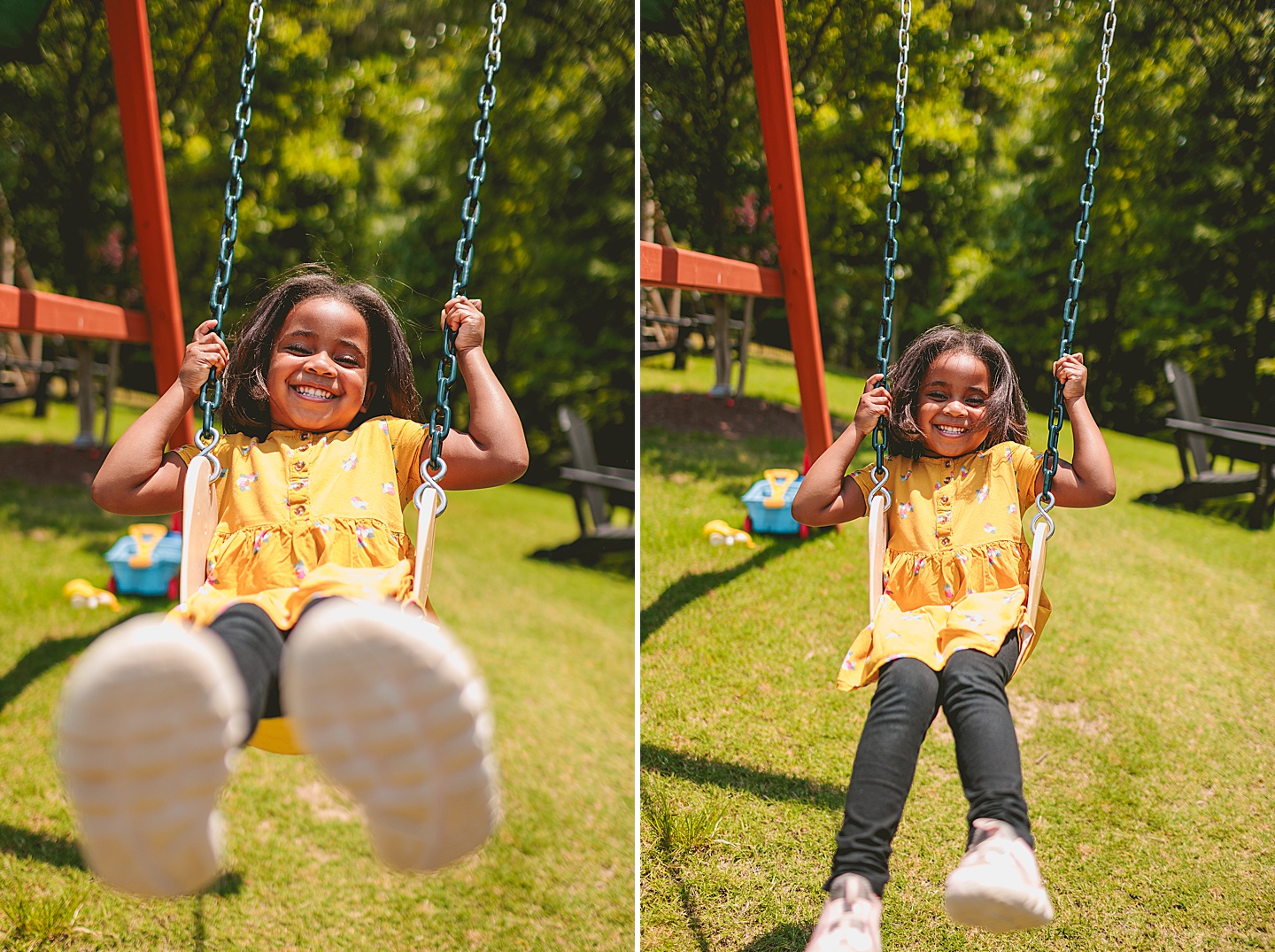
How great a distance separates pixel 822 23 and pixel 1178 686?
408 centimetres

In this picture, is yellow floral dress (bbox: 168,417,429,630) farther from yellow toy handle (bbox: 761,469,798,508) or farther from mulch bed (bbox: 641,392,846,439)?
mulch bed (bbox: 641,392,846,439)

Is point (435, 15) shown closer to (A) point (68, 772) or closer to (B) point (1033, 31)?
(B) point (1033, 31)

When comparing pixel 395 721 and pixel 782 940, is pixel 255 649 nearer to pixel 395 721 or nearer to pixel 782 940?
pixel 395 721

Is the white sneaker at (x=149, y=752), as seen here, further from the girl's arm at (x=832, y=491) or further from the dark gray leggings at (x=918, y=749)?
the girl's arm at (x=832, y=491)

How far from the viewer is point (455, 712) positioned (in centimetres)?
140

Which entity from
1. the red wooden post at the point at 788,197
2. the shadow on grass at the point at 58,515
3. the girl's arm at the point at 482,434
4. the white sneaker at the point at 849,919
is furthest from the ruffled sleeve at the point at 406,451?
the shadow on grass at the point at 58,515

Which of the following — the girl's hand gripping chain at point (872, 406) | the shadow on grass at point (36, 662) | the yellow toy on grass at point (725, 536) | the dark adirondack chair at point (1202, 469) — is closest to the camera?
the girl's hand gripping chain at point (872, 406)

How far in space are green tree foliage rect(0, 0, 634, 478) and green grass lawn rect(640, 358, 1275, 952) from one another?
4424mm

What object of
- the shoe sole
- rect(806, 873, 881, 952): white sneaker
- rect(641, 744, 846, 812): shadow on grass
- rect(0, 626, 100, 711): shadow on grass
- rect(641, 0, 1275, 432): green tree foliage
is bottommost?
rect(0, 626, 100, 711): shadow on grass

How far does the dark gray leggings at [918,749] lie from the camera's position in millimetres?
1783

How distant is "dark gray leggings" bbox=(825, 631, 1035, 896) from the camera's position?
1783 mm

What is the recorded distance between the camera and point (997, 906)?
1595 millimetres

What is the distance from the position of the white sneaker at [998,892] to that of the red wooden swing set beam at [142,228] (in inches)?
109

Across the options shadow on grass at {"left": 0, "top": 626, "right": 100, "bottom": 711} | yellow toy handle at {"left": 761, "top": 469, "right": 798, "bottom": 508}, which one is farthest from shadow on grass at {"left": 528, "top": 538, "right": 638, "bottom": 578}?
shadow on grass at {"left": 0, "top": 626, "right": 100, "bottom": 711}
